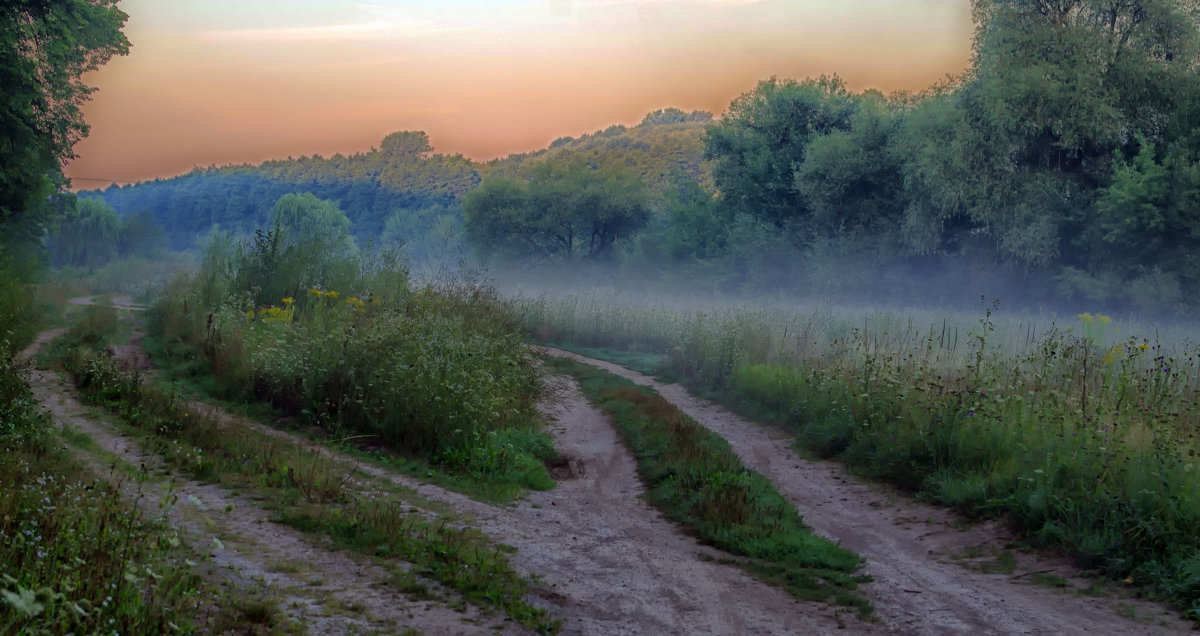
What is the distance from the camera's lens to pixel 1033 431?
8836 millimetres

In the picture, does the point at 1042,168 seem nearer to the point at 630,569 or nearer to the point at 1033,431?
the point at 1033,431

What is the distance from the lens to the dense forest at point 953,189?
25.9m

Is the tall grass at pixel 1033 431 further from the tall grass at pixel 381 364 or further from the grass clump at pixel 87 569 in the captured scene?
the grass clump at pixel 87 569

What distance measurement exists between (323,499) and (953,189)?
27.3m

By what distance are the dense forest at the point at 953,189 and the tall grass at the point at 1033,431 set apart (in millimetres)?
12443

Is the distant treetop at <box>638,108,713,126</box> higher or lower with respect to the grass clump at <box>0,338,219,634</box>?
higher

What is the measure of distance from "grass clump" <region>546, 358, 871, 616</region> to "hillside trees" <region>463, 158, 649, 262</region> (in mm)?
48930

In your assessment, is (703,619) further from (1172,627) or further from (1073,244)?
(1073,244)

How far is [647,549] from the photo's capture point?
21.9 feet

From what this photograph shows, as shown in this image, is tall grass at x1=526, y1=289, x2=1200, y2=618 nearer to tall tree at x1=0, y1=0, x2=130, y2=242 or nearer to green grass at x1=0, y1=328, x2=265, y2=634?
green grass at x1=0, y1=328, x2=265, y2=634

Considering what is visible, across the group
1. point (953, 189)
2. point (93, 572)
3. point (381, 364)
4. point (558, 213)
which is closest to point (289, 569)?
point (93, 572)

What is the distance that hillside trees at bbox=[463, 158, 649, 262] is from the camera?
60.9 meters

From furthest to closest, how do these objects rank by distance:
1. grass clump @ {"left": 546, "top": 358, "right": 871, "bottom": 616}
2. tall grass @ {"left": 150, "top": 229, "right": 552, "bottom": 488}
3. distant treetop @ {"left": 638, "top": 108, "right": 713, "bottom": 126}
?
distant treetop @ {"left": 638, "top": 108, "right": 713, "bottom": 126}, tall grass @ {"left": 150, "top": 229, "right": 552, "bottom": 488}, grass clump @ {"left": 546, "top": 358, "right": 871, "bottom": 616}

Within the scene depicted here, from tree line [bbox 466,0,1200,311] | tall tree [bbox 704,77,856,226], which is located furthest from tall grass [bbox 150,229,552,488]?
tall tree [bbox 704,77,856,226]
